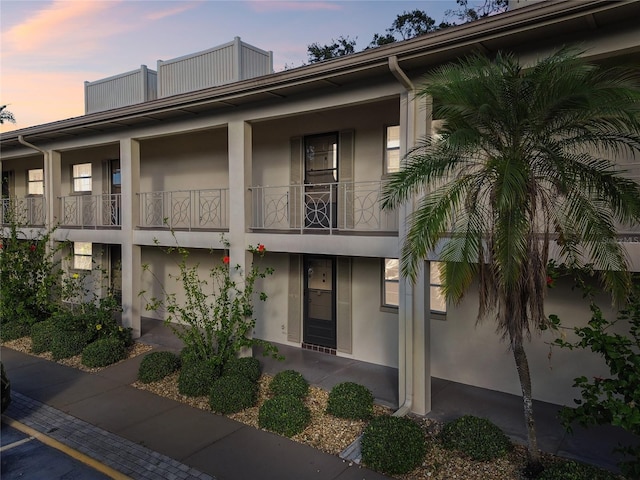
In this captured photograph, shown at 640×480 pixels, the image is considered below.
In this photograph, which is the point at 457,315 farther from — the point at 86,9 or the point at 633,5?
the point at 86,9

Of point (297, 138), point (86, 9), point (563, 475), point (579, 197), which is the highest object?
point (86, 9)

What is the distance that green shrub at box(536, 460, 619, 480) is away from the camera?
4305 millimetres

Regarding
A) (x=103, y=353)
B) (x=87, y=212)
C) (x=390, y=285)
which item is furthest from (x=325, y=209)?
(x=87, y=212)

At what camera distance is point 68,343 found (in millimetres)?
9312

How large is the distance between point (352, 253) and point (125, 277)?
6002 millimetres

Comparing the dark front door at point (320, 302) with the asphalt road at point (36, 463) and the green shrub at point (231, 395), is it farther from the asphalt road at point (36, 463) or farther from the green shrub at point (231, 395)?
the asphalt road at point (36, 463)

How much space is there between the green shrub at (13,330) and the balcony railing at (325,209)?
640cm

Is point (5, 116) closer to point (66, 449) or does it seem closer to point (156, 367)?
point (156, 367)

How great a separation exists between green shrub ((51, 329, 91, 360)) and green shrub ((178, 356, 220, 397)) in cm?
331

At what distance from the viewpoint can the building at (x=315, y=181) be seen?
240 inches

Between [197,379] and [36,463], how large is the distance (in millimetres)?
2376

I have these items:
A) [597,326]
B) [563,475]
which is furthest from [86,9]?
[563,475]

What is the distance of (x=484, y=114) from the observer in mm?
4410

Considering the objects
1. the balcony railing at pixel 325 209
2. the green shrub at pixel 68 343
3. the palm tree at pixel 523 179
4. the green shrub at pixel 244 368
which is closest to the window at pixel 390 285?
the balcony railing at pixel 325 209
